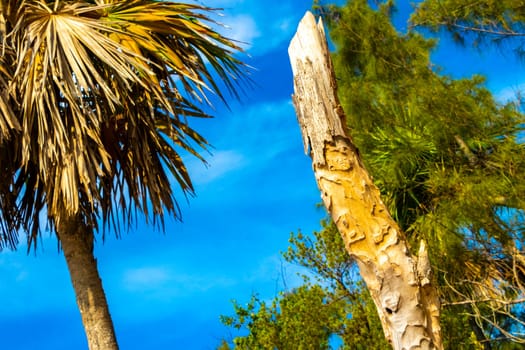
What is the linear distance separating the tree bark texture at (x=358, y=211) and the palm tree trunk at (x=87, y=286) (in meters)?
3.82

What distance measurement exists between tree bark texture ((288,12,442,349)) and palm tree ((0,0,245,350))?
308 centimetres

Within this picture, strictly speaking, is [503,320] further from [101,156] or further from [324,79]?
[324,79]

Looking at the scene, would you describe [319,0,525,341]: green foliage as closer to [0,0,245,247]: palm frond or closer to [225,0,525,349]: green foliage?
[225,0,525,349]: green foliage

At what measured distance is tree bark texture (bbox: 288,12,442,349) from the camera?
4.08 m

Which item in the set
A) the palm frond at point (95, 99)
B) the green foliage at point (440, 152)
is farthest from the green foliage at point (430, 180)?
the palm frond at point (95, 99)

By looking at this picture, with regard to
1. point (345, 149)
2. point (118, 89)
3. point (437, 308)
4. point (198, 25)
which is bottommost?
point (437, 308)

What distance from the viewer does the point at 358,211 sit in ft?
13.8

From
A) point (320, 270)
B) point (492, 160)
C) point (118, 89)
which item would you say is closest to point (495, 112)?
point (492, 160)

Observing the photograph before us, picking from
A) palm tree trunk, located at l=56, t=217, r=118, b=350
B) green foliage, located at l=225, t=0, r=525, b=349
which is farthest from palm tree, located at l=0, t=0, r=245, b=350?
green foliage, located at l=225, t=0, r=525, b=349

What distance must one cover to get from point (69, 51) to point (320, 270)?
5791mm

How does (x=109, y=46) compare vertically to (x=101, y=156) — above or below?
above

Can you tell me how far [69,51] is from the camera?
712cm

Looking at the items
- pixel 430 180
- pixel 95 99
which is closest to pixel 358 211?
pixel 95 99

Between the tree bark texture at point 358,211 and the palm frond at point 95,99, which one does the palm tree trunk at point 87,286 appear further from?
the tree bark texture at point 358,211
